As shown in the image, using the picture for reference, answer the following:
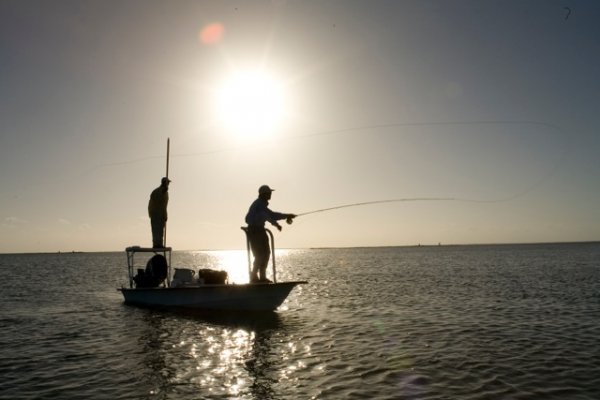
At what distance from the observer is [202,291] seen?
58.2ft

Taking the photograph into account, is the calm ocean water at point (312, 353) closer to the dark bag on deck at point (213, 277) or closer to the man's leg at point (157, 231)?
the dark bag on deck at point (213, 277)

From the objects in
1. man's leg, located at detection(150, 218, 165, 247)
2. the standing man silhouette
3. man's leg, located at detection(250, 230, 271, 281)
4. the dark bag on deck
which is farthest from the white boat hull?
the standing man silhouette

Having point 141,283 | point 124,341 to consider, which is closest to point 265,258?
point 124,341

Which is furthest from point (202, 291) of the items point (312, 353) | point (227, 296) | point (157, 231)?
point (312, 353)

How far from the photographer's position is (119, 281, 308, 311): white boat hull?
16.6 meters

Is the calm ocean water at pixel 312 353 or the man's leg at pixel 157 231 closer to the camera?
the calm ocean water at pixel 312 353

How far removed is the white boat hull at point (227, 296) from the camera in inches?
652

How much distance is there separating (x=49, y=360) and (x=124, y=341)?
246 centimetres

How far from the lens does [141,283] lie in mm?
20531

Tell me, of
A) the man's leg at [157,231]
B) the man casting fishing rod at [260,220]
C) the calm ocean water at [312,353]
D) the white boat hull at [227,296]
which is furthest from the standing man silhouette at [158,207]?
the man casting fishing rod at [260,220]

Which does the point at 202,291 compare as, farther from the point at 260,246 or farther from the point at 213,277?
the point at 260,246

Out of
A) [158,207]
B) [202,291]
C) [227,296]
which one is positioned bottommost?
[227,296]

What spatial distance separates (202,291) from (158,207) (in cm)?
451

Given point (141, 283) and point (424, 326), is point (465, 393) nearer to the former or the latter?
point (424, 326)
